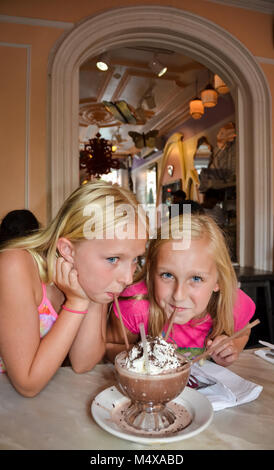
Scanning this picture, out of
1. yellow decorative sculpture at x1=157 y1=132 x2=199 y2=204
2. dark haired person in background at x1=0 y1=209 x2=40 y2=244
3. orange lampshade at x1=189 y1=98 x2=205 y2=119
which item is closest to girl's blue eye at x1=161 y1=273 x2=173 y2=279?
dark haired person in background at x1=0 y1=209 x2=40 y2=244

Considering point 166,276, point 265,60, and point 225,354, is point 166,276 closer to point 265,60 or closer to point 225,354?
point 225,354

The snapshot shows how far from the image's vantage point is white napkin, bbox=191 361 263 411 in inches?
33.1

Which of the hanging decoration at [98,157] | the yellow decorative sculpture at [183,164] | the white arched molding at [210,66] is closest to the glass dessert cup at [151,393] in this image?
the white arched molding at [210,66]

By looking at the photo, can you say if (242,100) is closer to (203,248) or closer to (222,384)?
(203,248)

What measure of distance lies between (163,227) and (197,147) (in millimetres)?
5051

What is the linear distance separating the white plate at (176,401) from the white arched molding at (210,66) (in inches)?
87.0

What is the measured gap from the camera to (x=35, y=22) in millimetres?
2936

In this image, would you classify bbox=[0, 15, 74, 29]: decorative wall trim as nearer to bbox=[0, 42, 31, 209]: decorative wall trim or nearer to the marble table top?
bbox=[0, 42, 31, 209]: decorative wall trim

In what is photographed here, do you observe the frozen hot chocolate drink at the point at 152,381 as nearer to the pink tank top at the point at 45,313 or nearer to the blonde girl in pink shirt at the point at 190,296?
the blonde girl in pink shirt at the point at 190,296

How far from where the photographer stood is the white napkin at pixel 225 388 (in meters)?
0.84

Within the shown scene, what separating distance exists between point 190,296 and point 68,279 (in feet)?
1.50

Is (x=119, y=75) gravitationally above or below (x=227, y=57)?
above
